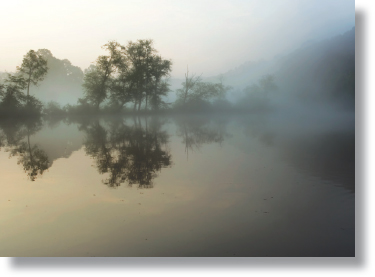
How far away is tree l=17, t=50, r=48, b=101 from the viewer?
1548 inches

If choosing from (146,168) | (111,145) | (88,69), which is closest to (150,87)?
(88,69)

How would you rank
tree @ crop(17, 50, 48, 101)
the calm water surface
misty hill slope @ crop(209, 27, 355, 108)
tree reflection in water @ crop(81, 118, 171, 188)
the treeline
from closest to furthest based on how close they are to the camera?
the calm water surface < tree reflection in water @ crop(81, 118, 171, 188) < misty hill slope @ crop(209, 27, 355, 108) < tree @ crop(17, 50, 48, 101) < the treeline

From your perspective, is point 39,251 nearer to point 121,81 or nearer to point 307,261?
point 307,261

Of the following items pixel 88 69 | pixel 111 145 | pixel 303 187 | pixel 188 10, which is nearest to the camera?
pixel 303 187

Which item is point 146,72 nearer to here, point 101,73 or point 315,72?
point 101,73

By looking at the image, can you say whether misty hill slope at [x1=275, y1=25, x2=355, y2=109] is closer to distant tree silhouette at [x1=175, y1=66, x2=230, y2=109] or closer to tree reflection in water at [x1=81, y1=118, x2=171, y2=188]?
distant tree silhouette at [x1=175, y1=66, x2=230, y2=109]

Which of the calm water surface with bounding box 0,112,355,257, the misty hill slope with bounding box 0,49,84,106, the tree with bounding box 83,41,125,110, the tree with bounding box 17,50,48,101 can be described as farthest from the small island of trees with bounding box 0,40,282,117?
the calm water surface with bounding box 0,112,355,257

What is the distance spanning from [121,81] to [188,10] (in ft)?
101

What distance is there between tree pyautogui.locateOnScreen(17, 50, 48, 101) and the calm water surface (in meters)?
34.1

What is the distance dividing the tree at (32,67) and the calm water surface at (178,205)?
Answer: 34086mm

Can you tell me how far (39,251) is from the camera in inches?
A: 167

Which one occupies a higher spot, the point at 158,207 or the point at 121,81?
the point at 121,81

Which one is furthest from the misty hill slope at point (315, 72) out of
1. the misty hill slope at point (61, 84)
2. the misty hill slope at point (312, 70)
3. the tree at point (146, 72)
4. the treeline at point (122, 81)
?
the misty hill slope at point (61, 84)

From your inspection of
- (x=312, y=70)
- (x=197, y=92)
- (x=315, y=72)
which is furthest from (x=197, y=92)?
(x=315, y=72)
